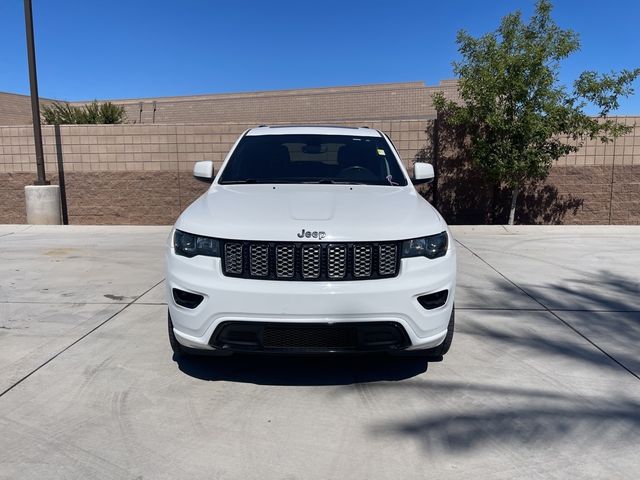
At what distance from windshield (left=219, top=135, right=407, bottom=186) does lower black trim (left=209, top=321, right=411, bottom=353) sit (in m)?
1.65

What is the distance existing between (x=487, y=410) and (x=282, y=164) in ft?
9.01

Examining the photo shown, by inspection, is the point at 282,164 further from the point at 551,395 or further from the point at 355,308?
the point at 551,395

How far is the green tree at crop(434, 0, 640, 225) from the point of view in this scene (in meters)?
10.1

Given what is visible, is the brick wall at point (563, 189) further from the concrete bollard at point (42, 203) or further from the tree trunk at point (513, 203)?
the concrete bollard at point (42, 203)

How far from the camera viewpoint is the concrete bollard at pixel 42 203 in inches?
471

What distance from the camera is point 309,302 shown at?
10.8ft

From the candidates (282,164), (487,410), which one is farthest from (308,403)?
(282,164)

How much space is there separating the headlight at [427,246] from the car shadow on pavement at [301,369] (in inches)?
30.1

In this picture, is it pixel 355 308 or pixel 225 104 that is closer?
pixel 355 308

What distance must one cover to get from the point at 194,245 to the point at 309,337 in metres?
0.96

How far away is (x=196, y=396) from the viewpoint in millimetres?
3645

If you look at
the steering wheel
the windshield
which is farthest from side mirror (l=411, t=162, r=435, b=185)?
the steering wheel

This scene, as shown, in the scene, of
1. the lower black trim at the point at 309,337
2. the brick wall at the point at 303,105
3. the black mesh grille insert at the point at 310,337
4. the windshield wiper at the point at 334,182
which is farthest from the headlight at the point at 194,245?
the brick wall at the point at 303,105

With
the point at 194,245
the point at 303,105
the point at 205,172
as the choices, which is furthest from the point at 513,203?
the point at 303,105
